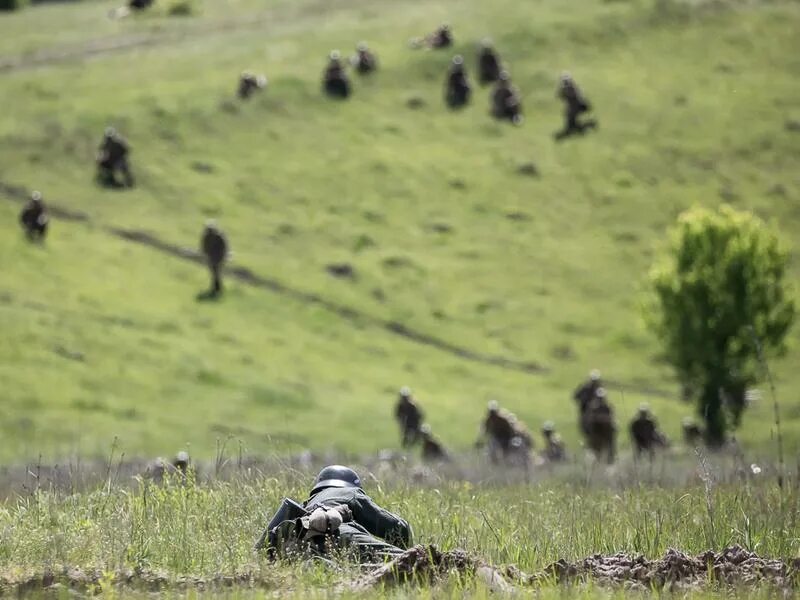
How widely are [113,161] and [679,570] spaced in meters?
61.4

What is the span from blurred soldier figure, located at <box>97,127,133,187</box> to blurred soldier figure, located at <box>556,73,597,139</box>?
24.9 m

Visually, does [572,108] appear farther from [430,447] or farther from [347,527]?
[347,527]

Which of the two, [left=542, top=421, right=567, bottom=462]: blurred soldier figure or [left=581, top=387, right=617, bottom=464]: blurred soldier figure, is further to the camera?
[left=581, top=387, right=617, bottom=464]: blurred soldier figure

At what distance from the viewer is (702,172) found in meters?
81.6

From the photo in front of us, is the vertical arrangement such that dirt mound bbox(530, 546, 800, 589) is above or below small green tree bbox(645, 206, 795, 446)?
above

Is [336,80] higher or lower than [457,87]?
higher

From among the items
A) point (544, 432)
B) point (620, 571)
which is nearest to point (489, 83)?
point (544, 432)

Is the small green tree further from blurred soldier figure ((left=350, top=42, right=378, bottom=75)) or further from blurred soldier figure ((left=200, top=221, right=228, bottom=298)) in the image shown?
blurred soldier figure ((left=350, top=42, right=378, bottom=75))

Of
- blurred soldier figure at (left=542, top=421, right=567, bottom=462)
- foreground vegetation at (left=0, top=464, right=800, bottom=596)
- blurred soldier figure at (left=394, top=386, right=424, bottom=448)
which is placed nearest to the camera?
foreground vegetation at (left=0, top=464, right=800, bottom=596)

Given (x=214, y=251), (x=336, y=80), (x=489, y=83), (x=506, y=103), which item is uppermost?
(x=336, y=80)

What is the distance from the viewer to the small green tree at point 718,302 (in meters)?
56.9

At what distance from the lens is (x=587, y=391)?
53844 mm

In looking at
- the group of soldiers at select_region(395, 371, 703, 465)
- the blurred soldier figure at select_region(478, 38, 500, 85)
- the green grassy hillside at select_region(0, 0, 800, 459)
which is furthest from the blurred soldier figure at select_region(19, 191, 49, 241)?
the blurred soldier figure at select_region(478, 38, 500, 85)

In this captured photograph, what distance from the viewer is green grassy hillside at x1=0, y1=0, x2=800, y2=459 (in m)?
53.6
